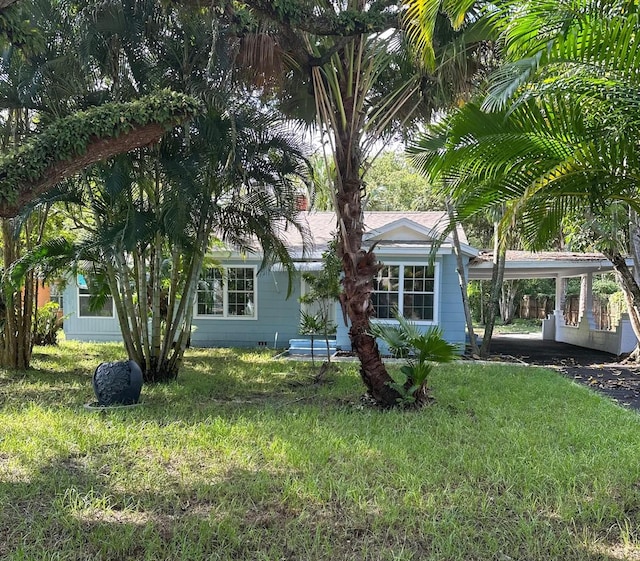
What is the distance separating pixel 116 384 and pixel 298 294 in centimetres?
825

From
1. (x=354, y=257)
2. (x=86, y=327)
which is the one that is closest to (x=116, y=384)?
(x=354, y=257)

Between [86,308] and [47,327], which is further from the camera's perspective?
[86,308]

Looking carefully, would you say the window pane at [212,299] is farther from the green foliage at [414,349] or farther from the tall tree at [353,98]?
the green foliage at [414,349]

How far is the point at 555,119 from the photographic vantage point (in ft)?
13.9

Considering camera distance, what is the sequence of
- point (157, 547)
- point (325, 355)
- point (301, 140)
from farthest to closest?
point (325, 355)
point (301, 140)
point (157, 547)

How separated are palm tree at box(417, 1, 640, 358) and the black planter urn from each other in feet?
17.9

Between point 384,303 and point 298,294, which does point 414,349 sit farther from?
point 298,294

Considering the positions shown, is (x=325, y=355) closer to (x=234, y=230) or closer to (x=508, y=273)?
(x=234, y=230)

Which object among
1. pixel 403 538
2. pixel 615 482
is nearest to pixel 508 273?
pixel 615 482

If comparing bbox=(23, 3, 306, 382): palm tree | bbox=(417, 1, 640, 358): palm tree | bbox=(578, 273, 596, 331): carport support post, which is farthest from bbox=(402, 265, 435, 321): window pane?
bbox=(417, 1, 640, 358): palm tree

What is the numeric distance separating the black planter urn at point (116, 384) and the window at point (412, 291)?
783 centimetres

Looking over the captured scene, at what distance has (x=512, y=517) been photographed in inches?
164

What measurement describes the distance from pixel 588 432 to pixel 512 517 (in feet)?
9.05

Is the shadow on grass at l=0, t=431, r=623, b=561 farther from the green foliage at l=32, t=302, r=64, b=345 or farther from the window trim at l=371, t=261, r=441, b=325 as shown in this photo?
the green foliage at l=32, t=302, r=64, b=345
